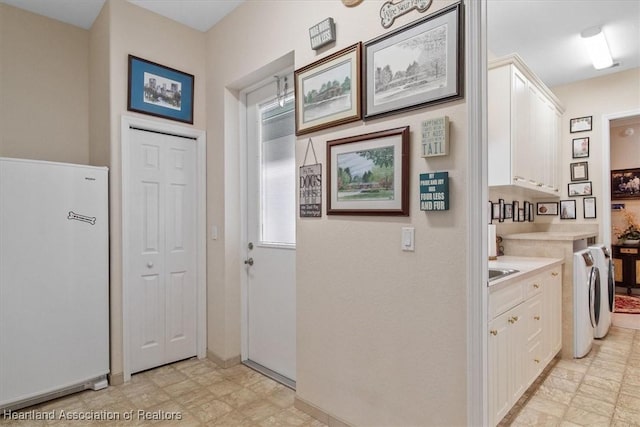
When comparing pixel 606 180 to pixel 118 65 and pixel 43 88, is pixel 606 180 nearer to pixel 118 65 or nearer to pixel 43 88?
pixel 118 65

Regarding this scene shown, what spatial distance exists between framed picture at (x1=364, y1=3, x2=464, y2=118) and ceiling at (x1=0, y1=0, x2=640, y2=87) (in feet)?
4.99

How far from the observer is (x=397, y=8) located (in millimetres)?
1762

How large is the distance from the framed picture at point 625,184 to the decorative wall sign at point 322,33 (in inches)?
253

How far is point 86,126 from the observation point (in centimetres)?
313

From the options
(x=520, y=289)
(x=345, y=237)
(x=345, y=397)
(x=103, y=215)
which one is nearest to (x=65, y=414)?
(x=103, y=215)

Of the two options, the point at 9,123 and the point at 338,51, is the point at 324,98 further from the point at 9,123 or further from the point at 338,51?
the point at 9,123

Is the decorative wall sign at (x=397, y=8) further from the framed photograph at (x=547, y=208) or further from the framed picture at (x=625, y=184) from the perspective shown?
the framed picture at (x=625, y=184)

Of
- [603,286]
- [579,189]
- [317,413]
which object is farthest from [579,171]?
[317,413]

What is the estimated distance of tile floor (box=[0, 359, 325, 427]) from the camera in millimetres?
2152

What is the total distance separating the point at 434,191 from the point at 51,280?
8.07 feet

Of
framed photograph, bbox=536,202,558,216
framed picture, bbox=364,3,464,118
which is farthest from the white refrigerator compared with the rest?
framed photograph, bbox=536,202,558,216

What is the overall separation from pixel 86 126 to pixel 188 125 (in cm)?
92

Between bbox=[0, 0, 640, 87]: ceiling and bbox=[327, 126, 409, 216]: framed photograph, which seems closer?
bbox=[327, 126, 409, 216]: framed photograph

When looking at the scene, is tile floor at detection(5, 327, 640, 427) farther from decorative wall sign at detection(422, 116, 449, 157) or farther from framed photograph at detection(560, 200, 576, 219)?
framed photograph at detection(560, 200, 576, 219)
